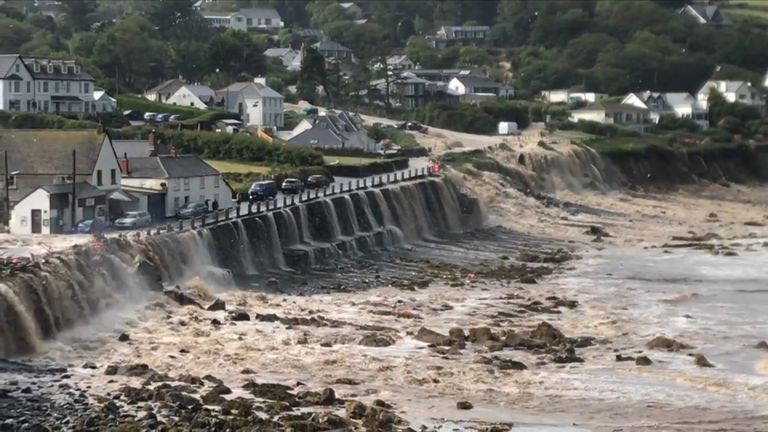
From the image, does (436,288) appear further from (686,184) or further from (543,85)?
(543,85)

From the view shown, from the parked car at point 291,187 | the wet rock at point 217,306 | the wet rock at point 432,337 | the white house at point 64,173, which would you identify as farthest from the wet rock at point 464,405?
the parked car at point 291,187

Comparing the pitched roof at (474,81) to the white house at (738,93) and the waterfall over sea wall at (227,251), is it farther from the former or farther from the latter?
the waterfall over sea wall at (227,251)

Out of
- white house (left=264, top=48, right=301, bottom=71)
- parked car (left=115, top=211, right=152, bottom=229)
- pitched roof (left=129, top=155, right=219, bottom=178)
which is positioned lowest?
parked car (left=115, top=211, right=152, bottom=229)

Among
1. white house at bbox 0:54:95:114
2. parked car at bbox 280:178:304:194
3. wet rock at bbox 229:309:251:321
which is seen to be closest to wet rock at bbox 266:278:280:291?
wet rock at bbox 229:309:251:321

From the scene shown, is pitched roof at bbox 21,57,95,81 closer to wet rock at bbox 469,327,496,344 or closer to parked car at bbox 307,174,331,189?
parked car at bbox 307,174,331,189

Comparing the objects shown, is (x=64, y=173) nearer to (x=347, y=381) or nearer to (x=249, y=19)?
(x=347, y=381)

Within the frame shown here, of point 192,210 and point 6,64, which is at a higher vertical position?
point 6,64

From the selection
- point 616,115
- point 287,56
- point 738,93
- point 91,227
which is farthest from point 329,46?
point 91,227
